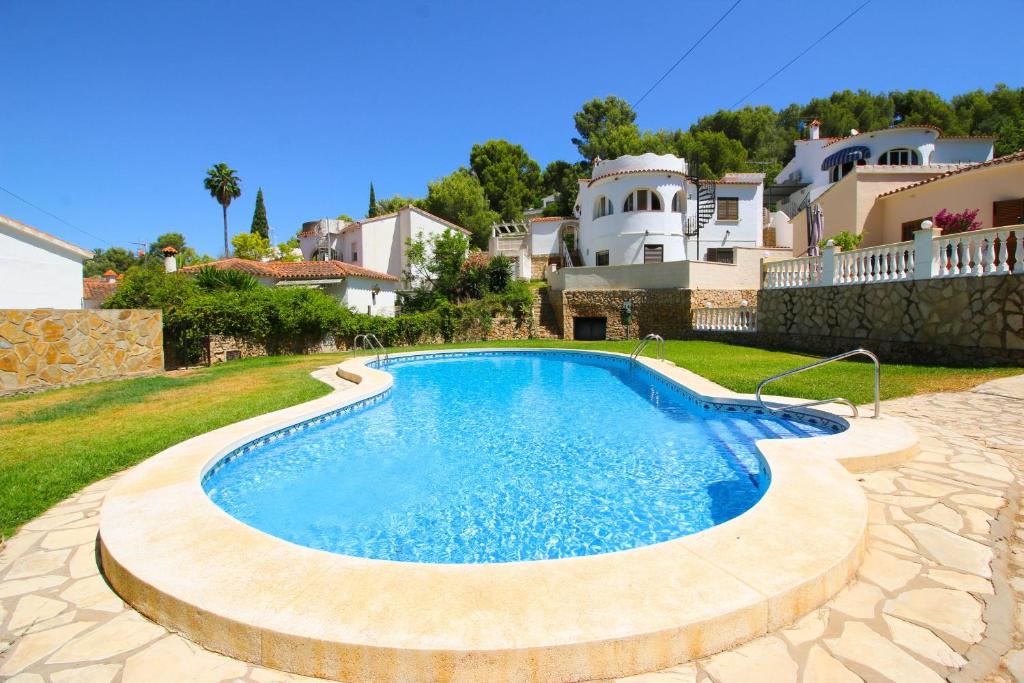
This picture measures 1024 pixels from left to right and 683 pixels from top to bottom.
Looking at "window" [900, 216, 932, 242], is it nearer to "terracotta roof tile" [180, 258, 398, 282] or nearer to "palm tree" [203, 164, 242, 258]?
"terracotta roof tile" [180, 258, 398, 282]

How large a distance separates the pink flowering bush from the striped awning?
48.0 feet

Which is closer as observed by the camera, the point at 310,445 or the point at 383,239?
the point at 310,445

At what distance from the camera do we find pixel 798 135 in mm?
52438

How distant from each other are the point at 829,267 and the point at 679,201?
44.6ft

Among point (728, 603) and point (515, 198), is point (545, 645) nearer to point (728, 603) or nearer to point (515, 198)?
point (728, 603)

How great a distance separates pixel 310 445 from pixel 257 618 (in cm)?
532

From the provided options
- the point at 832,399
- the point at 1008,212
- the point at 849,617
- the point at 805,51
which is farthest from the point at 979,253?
the point at 849,617

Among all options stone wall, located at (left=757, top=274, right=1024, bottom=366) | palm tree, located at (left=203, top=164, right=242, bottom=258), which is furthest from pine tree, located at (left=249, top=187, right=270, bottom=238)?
stone wall, located at (left=757, top=274, right=1024, bottom=366)

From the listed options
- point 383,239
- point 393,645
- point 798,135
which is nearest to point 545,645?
point 393,645

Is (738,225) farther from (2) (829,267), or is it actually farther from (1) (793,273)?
(2) (829,267)

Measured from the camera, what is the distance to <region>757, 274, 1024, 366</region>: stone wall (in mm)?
9555

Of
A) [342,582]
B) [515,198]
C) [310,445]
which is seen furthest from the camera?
[515,198]

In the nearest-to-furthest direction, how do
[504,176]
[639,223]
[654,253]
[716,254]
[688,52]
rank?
[688,52] < [639,223] < [654,253] < [716,254] < [504,176]

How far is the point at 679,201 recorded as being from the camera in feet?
85.9
